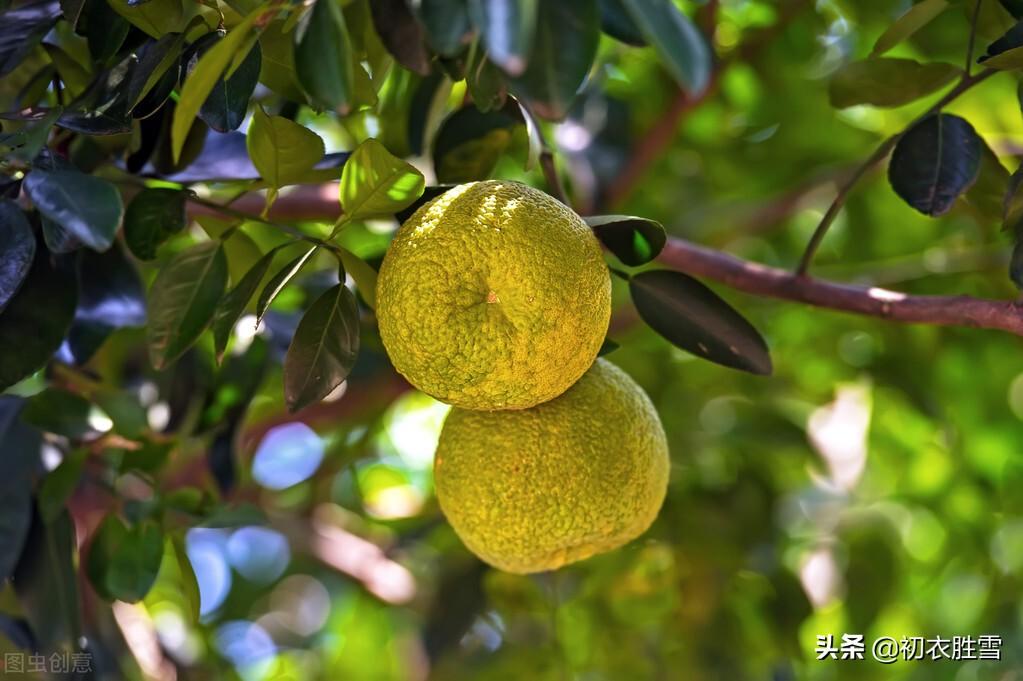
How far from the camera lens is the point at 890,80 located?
1.13 metres

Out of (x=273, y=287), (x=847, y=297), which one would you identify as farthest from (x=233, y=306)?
(x=847, y=297)

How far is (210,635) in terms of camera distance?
2143 millimetres

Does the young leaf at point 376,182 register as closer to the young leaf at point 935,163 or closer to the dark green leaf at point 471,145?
the dark green leaf at point 471,145

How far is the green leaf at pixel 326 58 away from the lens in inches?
27.2

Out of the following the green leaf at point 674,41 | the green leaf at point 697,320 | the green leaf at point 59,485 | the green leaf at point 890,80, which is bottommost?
the green leaf at point 59,485

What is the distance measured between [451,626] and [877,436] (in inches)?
36.6

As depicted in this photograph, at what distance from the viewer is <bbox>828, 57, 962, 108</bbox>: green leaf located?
3.66 feet

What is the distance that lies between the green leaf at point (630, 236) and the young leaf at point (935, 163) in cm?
25

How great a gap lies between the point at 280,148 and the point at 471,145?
0.25 meters

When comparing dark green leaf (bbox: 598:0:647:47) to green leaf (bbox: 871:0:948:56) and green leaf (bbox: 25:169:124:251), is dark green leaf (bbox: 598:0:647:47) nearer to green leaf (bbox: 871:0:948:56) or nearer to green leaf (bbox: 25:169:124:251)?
green leaf (bbox: 871:0:948:56)

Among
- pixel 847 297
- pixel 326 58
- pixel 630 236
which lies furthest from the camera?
pixel 847 297

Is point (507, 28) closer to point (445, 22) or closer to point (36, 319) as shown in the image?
point (445, 22)

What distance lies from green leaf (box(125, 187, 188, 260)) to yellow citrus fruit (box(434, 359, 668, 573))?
33 cm

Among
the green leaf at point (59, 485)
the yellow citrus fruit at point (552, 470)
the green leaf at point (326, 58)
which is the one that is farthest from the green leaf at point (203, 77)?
the green leaf at point (59, 485)
